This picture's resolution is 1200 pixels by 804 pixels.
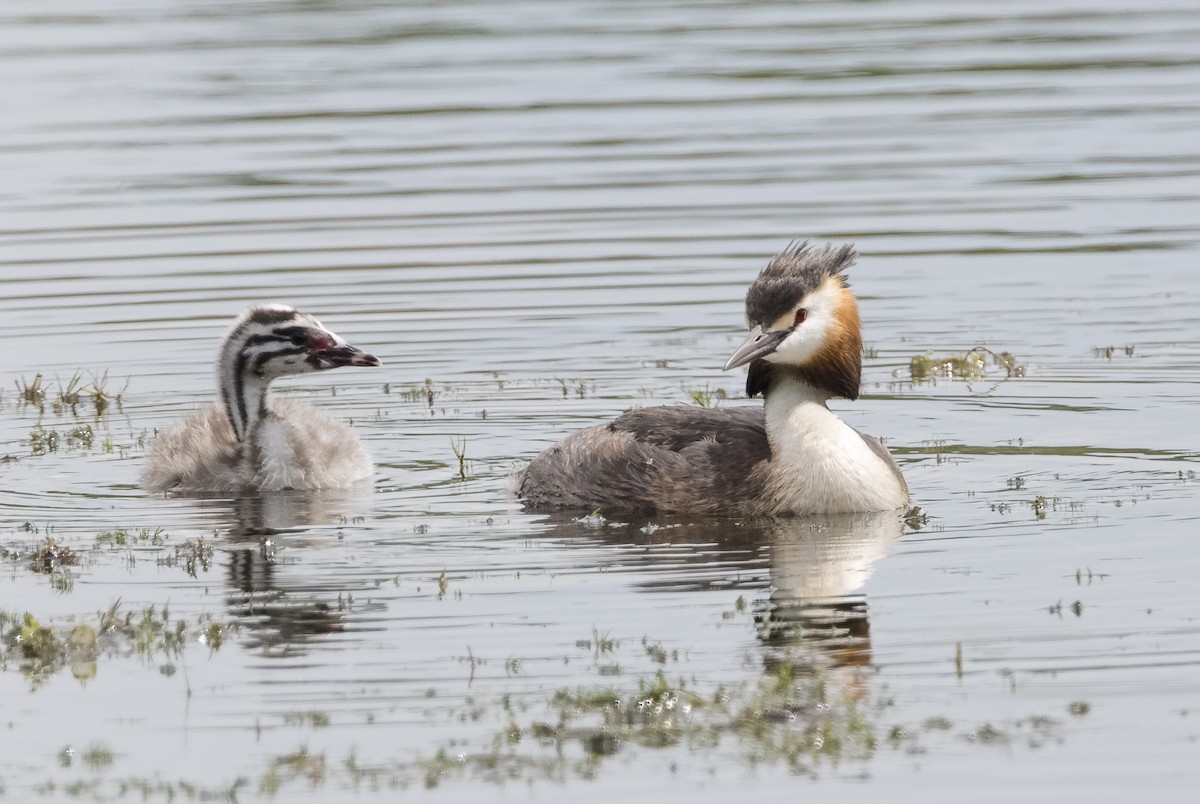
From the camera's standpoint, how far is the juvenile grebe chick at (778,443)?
11.5 meters

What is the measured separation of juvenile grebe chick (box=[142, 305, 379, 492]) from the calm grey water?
282mm

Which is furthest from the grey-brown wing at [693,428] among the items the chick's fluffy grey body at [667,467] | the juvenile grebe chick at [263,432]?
the juvenile grebe chick at [263,432]

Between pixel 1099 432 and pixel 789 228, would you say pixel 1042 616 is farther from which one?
pixel 789 228

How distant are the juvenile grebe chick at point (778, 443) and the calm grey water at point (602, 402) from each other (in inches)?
10.1

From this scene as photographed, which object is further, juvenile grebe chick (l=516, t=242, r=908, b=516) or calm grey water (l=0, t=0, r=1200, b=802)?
juvenile grebe chick (l=516, t=242, r=908, b=516)

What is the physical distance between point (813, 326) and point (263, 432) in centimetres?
361

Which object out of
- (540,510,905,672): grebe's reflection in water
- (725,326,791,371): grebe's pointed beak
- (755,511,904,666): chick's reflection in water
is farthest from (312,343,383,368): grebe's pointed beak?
(755,511,904,666): chick's reflection in water

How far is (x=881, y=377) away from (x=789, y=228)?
538 centimetres

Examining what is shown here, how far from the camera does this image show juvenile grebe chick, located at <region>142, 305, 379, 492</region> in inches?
512

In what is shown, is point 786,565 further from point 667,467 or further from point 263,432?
point 263,432

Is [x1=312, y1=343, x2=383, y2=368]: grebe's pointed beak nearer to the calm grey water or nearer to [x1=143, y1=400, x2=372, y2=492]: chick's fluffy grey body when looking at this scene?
[x1=143, y1=400, x2=372, y2=492]: chick's fluffy grey body

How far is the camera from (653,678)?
857cm

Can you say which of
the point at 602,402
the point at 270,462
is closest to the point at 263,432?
the point at 270,462

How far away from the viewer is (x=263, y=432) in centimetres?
1313
